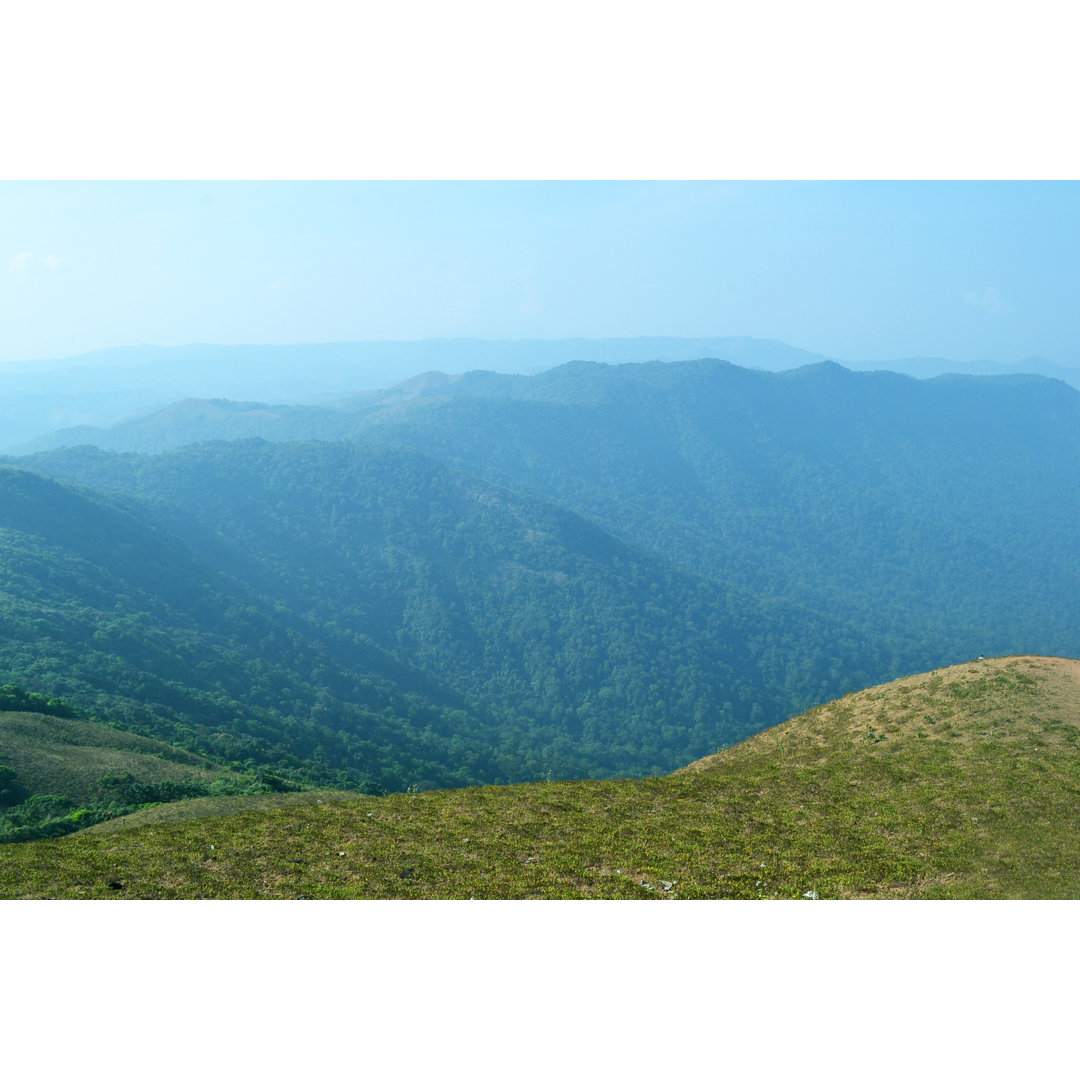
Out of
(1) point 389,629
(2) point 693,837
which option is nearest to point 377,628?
(1) point 389,629

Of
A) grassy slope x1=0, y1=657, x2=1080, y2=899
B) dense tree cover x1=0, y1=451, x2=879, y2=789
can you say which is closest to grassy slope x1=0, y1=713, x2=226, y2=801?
grassy slope x1=0, y1=657, x2=1080, y2=899

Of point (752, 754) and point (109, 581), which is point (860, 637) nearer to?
point (109, 581)

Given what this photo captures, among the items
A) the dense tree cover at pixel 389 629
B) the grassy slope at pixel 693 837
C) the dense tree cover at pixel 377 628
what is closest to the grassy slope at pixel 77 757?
the grassy slope at pixel 693 837

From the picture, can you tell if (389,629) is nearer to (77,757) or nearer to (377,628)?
(377,628)

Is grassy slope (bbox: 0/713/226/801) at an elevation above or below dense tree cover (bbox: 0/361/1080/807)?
above

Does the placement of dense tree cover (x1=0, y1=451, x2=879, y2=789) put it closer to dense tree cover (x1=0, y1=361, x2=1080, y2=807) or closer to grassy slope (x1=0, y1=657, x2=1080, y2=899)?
dense tree cover (x1=0, y1=361, x2=1080, y2=807)

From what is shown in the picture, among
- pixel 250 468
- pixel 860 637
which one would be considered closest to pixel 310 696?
pixel 250 468
